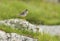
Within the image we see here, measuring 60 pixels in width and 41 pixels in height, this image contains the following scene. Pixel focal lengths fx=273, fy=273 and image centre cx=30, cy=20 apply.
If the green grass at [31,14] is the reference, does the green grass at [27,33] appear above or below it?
above

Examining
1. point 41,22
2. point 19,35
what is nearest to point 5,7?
point 41,22

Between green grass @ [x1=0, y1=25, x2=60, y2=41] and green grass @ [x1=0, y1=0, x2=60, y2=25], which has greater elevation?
green grass @ [x1=0, y1=25, x2=60, y2=41]

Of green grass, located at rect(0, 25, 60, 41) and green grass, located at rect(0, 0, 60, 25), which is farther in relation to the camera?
green grass, located at rect(0, 0, 60, 25)

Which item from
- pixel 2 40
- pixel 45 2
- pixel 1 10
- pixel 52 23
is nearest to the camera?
pixel 2 40

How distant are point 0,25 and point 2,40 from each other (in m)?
1.69

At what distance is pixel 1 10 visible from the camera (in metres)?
18.3

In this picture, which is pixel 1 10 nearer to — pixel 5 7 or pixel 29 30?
pixel 5 7

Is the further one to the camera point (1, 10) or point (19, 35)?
point (1, 10)

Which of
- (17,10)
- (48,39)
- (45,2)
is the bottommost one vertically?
(45,2)

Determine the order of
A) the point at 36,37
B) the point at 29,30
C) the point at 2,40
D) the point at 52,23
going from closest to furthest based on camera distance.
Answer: the point at 2,40 < the point at 36,37 < the point at 29,30 < the point at 52,23

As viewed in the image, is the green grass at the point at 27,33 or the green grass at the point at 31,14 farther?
the green grass at the point at 31,14

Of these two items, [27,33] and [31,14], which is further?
[31,14]

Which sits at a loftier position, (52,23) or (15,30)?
(15,30)

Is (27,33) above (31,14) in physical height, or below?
above
